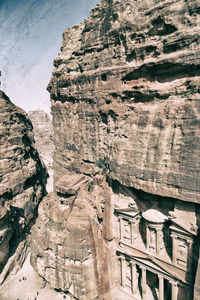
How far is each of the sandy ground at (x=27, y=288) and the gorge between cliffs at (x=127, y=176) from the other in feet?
0.37

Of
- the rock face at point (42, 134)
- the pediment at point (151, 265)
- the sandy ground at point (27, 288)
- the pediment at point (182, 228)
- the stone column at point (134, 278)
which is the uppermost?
the rock face at point (42, 134)

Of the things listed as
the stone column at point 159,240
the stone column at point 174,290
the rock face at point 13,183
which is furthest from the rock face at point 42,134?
the stone column at point 174,290

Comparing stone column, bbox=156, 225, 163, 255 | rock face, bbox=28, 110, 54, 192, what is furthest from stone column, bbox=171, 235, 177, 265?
rock face, bbox=28, 110, 54, 192

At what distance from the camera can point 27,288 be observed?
18297 millimetres

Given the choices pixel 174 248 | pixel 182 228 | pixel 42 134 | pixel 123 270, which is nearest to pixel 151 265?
pixel 174 248

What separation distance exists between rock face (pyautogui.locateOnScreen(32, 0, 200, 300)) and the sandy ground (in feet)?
3.82

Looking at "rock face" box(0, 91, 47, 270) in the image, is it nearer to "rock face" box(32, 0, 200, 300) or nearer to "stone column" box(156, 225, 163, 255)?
"rock face" box(32, 0, 200, 300)

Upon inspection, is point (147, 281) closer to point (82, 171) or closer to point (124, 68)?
point (82, 171)

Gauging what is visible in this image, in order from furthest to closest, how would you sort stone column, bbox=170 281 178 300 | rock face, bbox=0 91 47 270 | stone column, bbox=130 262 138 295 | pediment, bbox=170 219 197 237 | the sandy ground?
1. rock face, bbox=0 91 47 270
2. the sandy ground
3. stone column, bbox=130 262 138 295
4. stone column, bbox=170 281 178 300
5. pediment, bbox=170 219 197 237

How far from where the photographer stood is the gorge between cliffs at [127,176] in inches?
512

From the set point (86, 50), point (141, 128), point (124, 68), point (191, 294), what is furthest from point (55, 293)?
point (86, 50)

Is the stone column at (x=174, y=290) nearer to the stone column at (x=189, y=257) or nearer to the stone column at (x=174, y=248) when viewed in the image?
the stone column at (x=174, y=248)

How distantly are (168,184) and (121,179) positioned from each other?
3544 millimetres

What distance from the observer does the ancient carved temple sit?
13.3 metres
